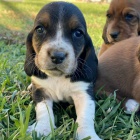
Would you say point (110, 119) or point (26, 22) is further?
point (26, 22)

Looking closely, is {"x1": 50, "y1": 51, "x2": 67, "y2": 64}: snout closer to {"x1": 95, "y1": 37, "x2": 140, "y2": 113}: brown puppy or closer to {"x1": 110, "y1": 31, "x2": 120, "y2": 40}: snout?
{"x1": 95, "y1": 37, "x2": 140, "y2": 113}: brown puppy

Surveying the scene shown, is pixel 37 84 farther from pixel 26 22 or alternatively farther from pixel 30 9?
pixel 30 9

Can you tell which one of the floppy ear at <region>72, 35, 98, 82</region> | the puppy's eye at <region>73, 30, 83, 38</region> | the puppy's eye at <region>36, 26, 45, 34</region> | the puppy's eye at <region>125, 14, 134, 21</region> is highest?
the puppy's eye at <region>36, 26, 45, 34</region>

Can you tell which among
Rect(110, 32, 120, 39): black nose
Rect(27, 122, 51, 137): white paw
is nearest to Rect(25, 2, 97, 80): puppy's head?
Rect(27, 122, 51, 137): white paw

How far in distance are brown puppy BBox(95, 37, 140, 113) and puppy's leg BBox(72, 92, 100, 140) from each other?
0.52 meters

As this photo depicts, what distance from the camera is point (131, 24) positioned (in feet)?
17.3

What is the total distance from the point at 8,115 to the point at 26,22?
1030cm

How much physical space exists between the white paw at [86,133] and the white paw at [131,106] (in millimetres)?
748

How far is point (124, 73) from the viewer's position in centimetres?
402

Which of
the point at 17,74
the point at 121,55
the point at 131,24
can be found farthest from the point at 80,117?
the point at 131,24

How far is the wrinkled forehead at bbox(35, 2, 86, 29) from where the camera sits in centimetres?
335

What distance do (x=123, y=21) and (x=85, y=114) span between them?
2.41 meters

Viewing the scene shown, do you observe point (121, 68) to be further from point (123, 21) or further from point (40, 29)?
point (123, 21)

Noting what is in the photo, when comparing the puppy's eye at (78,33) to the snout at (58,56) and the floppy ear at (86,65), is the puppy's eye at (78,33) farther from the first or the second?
the snout at (58,56)
